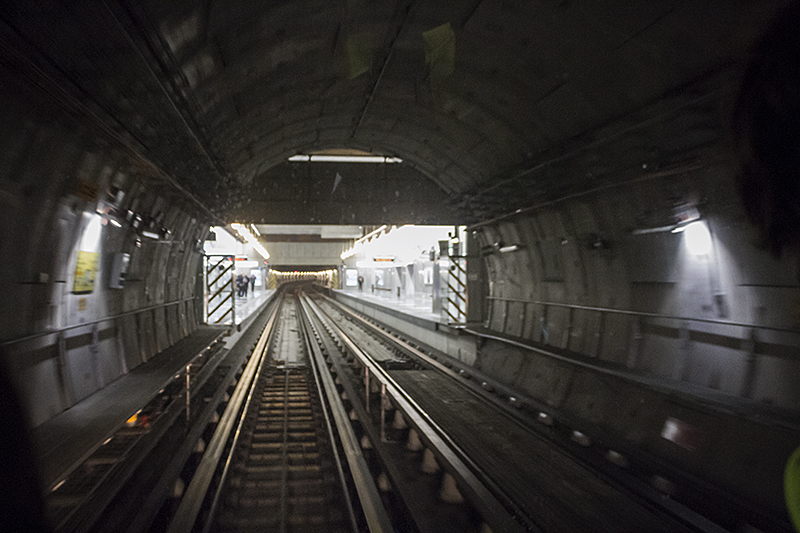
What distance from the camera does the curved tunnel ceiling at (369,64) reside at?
4137 millimetres

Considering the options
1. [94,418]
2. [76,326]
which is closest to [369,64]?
[76,326]

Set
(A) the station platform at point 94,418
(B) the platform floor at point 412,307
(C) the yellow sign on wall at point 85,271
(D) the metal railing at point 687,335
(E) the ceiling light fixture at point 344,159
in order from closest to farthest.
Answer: (A) the station platform at point 94,418, (D) the metal railing at point 687,335, (C) the yellow sign on wall at point 85,271, (E) the ceiling light fixture at point 344,159, (B) the platform floor at point 412,307

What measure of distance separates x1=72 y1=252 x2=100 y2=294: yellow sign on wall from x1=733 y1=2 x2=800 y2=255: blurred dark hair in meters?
5.76

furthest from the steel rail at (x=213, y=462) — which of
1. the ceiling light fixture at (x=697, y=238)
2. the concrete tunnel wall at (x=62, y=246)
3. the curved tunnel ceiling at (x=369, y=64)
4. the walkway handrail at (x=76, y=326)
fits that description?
the ceiling light fixture at (x=697, y=238)

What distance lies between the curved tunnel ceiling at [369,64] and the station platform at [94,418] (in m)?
2.73

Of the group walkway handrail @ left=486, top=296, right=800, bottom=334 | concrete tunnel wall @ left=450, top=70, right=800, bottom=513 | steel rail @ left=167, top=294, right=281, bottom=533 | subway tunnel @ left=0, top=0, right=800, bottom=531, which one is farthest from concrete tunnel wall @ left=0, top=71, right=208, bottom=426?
walkway handrail @ left=486, top=296, right=800, bottom=334

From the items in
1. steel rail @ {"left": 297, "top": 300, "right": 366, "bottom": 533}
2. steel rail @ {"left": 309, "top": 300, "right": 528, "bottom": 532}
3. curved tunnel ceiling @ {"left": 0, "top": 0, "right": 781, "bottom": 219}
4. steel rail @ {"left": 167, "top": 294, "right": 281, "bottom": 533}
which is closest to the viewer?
steel rail @ {"left": 309, "top": 300, "right": 528, "bottom": 532}

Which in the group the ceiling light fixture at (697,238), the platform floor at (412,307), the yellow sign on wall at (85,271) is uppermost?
the ceiling light fixture at (697,238)

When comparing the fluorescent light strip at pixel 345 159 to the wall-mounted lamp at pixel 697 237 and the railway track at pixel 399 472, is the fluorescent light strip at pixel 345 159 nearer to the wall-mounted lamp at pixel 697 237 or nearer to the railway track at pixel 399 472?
the railway track at pixel 399 472

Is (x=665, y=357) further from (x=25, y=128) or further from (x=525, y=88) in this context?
(x=25, y=128)

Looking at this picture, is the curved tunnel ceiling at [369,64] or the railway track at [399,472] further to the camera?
the railway track at [399,472]

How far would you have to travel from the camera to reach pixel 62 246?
4973 mm

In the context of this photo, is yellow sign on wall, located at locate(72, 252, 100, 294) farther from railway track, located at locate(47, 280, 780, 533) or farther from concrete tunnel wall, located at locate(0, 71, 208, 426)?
railway track, located at locate(47, 280, 780, 533)

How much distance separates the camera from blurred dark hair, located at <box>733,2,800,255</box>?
5.01ft
